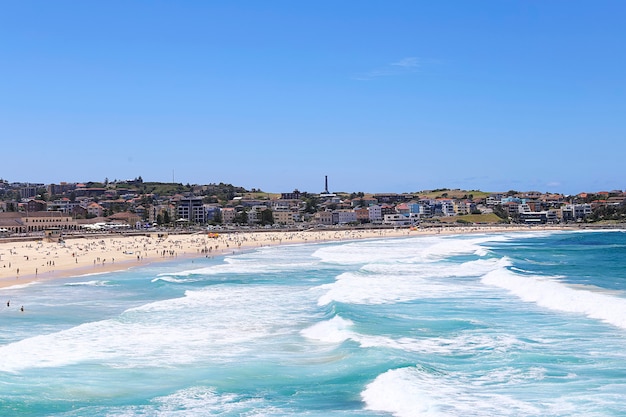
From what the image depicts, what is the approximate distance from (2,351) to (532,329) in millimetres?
16024

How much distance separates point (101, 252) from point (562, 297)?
45.4 metres

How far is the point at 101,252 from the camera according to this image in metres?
64.7

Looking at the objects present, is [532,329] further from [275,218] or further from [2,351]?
[275,218]

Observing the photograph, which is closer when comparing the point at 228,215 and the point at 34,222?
the point at 34,222

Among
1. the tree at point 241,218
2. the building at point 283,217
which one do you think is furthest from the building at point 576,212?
the tree at point 241,218

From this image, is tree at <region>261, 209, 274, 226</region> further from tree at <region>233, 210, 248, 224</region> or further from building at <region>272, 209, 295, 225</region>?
tree at <region>233, 210, 248, 224</region>

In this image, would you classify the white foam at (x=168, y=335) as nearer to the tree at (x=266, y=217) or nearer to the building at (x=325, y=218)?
the tree at (x=266, y=217)

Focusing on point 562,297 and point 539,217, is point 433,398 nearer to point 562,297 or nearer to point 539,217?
point 562,297

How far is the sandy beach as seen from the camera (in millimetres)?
46203

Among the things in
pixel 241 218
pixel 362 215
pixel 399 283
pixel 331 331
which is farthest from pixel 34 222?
pixel 331 331

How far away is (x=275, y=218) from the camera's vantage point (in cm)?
14375

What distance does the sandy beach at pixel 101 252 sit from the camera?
46203 millimetres

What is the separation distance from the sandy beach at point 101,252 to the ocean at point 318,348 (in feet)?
28.5

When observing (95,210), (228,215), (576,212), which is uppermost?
(95,210)
